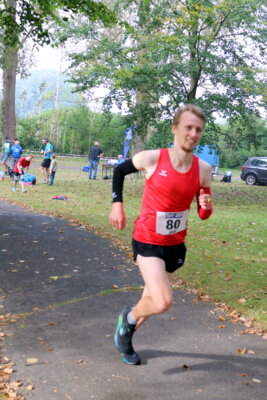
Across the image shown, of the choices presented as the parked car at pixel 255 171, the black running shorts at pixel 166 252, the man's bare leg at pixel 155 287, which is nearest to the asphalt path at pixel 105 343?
the man's bare leg at pixel 155 287

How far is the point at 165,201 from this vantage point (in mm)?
3734

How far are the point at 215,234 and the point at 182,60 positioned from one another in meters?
9.00

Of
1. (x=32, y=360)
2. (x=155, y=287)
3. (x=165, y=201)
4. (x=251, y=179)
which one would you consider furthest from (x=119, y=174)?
(x=251, y=179)

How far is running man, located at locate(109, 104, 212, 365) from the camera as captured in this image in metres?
3.71

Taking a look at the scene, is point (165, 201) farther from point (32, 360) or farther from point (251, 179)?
point (251, 179)

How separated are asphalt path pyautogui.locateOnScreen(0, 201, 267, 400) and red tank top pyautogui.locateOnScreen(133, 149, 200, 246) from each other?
116 centimetres

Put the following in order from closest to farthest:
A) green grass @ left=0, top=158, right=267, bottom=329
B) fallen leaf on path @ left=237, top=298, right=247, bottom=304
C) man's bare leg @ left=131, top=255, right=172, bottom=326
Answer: man's bare leg @ left=131, top=255, right=172, bottom=326 → fallen leaf on path @ left=237, top=298, right=247, bottom=304 → green grass @ left=0, top=158, right=267, bottom=329

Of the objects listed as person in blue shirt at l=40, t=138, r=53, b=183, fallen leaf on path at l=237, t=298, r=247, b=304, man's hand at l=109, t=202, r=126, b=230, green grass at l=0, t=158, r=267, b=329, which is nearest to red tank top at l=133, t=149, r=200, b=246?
man's hand at l=109, t=202, r=126, b=230

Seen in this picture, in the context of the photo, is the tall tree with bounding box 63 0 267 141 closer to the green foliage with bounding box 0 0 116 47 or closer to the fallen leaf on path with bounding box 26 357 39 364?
the green foliage with bounding box 0 0 116 47

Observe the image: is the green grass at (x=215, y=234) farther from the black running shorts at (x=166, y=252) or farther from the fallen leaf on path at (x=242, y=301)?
the black running shorts at (x=166, y=252)

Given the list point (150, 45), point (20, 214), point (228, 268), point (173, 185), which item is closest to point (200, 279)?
point (228, 268)

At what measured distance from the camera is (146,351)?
14.3 feet

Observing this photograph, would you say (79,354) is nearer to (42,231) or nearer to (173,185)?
(173,185)

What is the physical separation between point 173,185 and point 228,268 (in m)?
4.53
